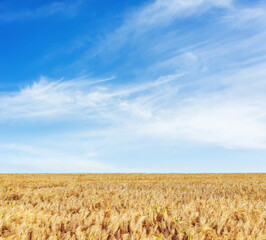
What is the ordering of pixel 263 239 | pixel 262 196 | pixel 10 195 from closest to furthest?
pixel 263 239, pixel 10 195, pixel 262 196

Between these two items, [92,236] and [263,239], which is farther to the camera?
[263,239]

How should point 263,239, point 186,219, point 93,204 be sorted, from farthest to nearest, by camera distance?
point 93,204 < point 186,219 < point 263,239

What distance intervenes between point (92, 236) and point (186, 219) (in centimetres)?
170

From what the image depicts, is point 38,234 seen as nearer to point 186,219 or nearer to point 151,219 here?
point 151,219

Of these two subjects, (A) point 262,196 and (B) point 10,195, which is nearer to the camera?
(B) point 10,195

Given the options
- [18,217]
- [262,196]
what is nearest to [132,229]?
[18,217]

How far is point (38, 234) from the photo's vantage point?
3385mm

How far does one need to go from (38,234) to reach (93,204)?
8.93 ft

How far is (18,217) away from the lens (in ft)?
14.0

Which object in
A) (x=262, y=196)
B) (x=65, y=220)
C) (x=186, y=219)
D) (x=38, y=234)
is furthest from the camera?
(x=262, y=196)

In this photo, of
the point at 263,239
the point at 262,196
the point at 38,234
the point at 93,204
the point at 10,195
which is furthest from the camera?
the point at 262,196

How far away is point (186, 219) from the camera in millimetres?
4363

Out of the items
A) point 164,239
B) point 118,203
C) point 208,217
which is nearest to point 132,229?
point 164,239

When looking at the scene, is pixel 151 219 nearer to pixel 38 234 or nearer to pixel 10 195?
pixel 38 234
